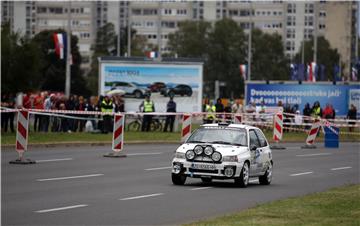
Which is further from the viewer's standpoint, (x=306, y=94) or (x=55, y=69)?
(x=55, y=69)

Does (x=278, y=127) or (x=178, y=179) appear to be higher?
(x=278, y=127)

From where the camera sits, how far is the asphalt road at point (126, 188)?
1502 centimetres

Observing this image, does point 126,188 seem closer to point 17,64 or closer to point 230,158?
point 230,158

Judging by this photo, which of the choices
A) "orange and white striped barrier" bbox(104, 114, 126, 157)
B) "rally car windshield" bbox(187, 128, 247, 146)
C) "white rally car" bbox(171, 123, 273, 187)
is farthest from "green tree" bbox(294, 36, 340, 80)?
"rally car windshield" bbox(187, 128, 247, 146)

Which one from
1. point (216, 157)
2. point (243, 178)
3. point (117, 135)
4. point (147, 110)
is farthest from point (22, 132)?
point (147, 110)

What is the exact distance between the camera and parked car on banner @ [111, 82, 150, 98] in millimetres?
53875

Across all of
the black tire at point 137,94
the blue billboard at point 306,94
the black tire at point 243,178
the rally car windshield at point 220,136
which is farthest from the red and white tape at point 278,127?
the blue billboard at point 306,94

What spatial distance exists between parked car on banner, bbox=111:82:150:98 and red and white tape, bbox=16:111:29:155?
86.9 ft

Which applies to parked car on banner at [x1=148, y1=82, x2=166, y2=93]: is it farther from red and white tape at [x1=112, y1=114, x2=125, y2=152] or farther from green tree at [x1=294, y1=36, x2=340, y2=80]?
green tree at [x1=294, y1=36, x2=340, y2=80]

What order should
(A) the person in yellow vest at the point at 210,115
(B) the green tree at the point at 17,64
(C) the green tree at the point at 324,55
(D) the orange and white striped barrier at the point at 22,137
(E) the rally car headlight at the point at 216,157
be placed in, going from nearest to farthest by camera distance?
(E) the rally car headlight at the point at 216,157 < (D) the orange and white striped barrier at the point at 22,137 < (A) the person in yellow vest at the point at 210,115 < (B) the green tree at the point at 17,64 < (C) the green tree at the point at 324,55

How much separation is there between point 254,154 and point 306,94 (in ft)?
139

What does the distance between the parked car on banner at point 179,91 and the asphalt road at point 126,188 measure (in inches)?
844

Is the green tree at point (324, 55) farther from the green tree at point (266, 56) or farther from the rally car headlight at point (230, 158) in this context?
the rally car headlight at point (230, 158)

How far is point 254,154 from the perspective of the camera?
71.3 feet
